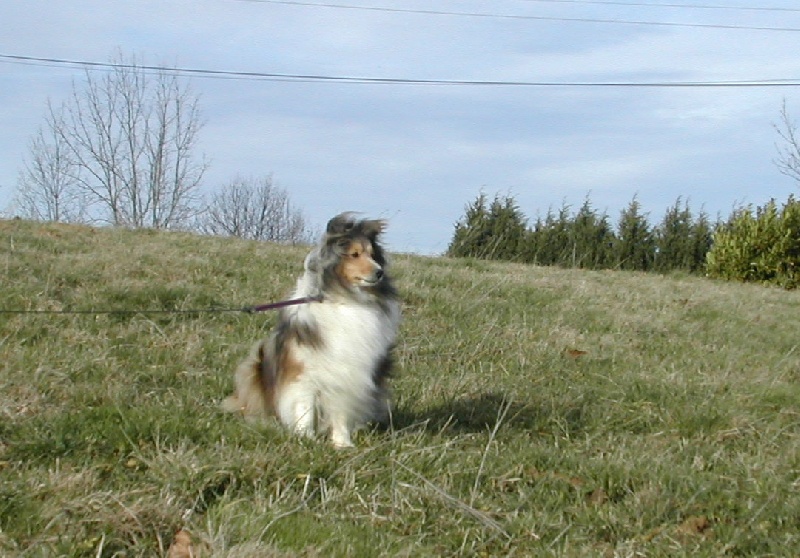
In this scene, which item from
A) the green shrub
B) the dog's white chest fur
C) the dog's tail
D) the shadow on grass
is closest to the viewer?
the dog's white chest fur

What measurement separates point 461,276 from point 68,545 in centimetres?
820

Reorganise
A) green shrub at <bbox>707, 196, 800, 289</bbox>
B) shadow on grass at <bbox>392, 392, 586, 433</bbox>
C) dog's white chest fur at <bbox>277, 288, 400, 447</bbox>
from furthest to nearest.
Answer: green shrub at <bbox>707, 196, 800, 289</bbox> < shadow on grass at <bbox>392, 392, 586, 433</bbox> < dog's white chest fur at <bbox>277, 288, 400, 447</bbox>

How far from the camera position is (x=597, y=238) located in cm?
2298

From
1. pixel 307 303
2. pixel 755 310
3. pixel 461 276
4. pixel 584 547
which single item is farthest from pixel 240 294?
pixel 755 310

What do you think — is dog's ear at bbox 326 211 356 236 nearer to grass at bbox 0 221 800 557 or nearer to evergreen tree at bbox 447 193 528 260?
grass at bbox 0 221 800 557

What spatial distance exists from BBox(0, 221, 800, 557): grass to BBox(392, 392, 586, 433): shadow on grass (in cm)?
2

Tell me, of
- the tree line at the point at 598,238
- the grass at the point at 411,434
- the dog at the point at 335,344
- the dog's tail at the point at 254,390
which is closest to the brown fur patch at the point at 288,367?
the dog at the point at 335,344

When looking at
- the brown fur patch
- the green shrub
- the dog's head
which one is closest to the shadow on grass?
the brown fur patch

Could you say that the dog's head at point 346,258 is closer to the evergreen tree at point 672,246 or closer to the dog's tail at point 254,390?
the dog's tail at point 254,390

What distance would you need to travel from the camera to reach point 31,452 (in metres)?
4.49

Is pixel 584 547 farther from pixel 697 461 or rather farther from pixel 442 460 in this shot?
pixel 697 461

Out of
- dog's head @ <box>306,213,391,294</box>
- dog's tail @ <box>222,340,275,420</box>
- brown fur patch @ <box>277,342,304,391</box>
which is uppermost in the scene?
dog's head @ <box>306,213,391,294</box>

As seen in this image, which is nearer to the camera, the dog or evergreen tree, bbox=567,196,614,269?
the dog

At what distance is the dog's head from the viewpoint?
5.39 metres
